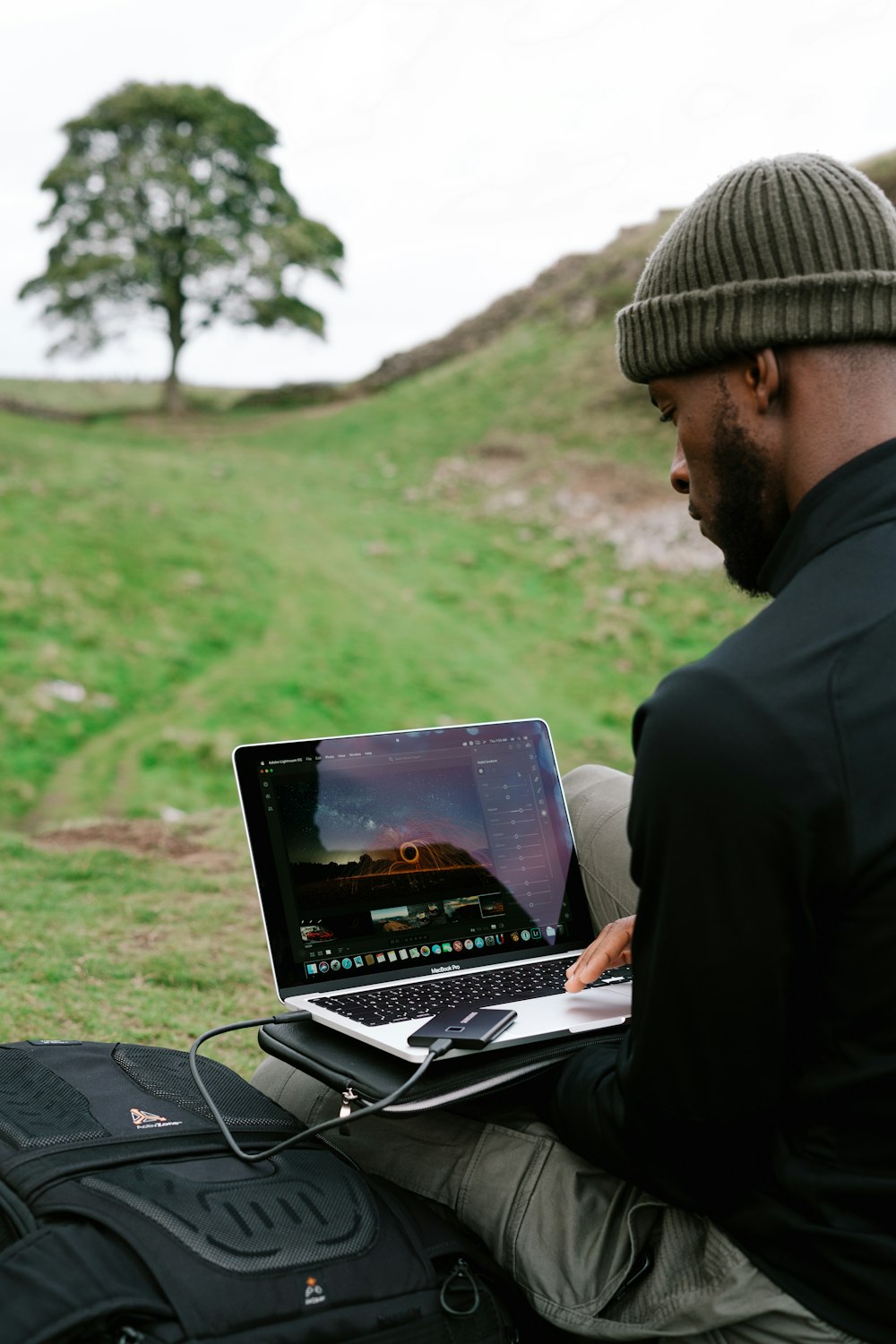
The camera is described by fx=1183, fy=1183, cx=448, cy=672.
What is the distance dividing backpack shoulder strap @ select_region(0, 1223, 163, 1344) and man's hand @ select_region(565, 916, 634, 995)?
86 cm

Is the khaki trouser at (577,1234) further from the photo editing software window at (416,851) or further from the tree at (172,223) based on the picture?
the tree at (172,223)

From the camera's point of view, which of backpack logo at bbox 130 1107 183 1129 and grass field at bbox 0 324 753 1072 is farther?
grass field at bbox 0 324 753 1072

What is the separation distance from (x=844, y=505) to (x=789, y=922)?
1.87ft

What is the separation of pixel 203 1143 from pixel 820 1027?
3.33ft

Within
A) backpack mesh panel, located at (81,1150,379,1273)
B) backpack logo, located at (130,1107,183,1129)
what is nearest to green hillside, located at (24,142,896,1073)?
backpack logo, located at (130,1107,183,1129)

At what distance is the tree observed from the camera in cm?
1998

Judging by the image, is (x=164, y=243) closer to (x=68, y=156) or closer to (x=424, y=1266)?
(x=68, y=156)

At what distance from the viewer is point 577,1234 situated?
1.78m

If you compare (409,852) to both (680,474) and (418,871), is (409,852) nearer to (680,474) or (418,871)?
(418,871)

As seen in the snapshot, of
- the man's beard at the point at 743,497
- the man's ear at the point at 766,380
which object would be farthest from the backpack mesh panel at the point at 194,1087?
the man's ear at the point at 766,380

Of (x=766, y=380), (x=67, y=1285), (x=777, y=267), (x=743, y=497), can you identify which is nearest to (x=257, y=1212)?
(x=67, y=1285)

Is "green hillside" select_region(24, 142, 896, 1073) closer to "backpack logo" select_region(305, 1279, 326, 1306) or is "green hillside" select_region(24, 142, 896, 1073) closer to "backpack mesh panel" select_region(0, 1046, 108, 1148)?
"backpack mesh panel" select_region(0, 1046, 108, 1148)

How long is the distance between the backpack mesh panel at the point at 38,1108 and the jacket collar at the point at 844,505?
1.40m

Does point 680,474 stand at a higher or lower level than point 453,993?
higher
